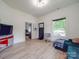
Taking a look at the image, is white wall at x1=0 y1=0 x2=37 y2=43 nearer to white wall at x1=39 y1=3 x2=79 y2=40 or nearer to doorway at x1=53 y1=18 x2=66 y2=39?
doorway at x1=53 y1=18 x2=66 y2=39

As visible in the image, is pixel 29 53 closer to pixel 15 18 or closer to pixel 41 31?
pixel 15 18

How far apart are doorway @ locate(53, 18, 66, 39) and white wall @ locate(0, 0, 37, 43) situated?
110 inches

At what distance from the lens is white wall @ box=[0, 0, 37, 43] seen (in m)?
3.85

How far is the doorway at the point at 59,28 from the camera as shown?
5.16 meters

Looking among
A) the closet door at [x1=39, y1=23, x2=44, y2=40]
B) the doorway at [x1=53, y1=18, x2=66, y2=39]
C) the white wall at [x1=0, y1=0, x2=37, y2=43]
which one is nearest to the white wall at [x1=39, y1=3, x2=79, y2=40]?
the doorway at [x1=53, y1=18, x2=66, y2=39]

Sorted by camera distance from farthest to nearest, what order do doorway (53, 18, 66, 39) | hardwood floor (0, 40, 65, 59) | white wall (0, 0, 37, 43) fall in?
doorway (53, 18, 66, 39) < white wall (0, 0, 37, 43) < hardwood floor (0, 40, 65, 59)

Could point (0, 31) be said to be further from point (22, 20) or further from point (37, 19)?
point (37, 19)

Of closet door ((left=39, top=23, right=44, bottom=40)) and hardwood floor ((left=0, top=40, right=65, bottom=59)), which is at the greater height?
closet door ((left=39, top=23, right=44, bottom=40))

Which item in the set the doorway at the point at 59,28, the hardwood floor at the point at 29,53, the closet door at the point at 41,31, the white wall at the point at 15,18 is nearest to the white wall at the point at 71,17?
the doorway at the point at 59,28

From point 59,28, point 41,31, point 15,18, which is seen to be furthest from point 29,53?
point 41,31

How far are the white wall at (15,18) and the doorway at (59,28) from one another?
2793 mm

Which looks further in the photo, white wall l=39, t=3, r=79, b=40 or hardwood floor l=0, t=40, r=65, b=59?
white wall l=39, t=3, r=79, b=40

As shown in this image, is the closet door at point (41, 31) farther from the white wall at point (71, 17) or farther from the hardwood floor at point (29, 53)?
the hardwood floor at point (29, 53)

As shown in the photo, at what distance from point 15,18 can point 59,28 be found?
12.6 ft
